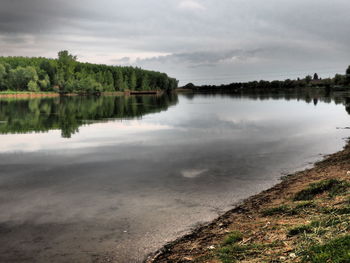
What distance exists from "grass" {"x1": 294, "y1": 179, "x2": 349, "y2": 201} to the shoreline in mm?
307

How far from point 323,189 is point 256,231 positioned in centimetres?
471

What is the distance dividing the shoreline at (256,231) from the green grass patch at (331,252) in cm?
27

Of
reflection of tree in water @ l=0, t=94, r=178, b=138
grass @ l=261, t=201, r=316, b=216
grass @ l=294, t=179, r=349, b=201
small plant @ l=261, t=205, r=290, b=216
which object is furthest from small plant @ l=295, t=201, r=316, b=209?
reflection of tree in water @ l=0, t=94, r=178, b=138

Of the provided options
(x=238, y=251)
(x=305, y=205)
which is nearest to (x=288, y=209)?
(x=305, y=205)

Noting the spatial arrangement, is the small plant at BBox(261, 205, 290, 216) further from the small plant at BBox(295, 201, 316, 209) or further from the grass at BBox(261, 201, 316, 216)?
the small plant at BBox(295, 201, 316, 209)

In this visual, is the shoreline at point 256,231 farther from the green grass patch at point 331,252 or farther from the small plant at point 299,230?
the green grass patch at point 331,252

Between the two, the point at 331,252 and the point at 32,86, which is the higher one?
the point at 32,86

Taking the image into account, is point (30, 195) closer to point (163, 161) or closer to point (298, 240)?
point (163, 161)

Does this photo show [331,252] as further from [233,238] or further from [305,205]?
[305,205]

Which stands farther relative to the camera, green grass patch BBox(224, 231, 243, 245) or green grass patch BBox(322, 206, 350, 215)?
green grass patch BBox(322, 206, 350, 215)

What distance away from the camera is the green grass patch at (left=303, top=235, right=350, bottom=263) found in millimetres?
6449

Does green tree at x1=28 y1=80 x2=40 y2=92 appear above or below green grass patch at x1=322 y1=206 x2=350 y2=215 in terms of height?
above

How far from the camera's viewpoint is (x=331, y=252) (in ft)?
22.2

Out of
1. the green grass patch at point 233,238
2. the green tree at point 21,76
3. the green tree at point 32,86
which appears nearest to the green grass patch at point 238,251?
the green grass patch at point 233,238
